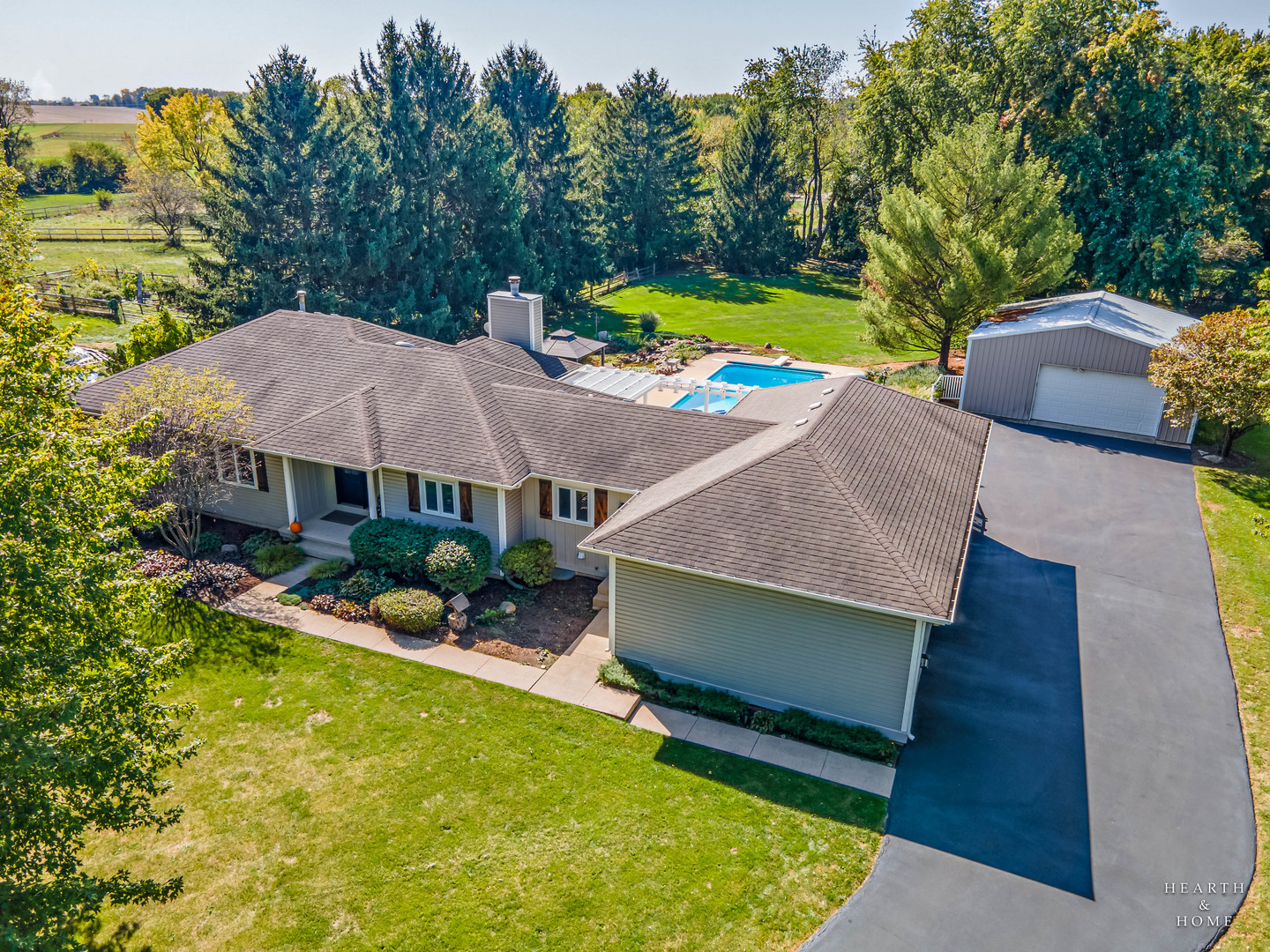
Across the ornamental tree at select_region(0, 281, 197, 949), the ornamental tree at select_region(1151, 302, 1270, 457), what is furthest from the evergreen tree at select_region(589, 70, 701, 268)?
the ornamental tree at select_region(0, 281, 197, 949)

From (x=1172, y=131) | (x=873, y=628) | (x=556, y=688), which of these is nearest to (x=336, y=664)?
(x=556, y=688)

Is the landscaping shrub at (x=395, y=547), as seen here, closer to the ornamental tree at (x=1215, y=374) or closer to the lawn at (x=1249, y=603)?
the lawn at (x=1249, y=603)

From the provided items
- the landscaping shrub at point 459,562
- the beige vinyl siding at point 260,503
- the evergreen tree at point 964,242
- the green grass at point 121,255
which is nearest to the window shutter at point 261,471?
the beige vinyl siding at point 260,503

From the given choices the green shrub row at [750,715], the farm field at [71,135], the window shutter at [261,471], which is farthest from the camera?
the farm field at [71,135]

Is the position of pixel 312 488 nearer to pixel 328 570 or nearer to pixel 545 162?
pixel 328 570

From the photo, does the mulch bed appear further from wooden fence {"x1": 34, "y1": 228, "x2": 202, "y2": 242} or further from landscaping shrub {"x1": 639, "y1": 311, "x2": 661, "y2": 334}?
wooden fence {"x1": 34, "y1": 228, "x2": 202, "y2": 242}

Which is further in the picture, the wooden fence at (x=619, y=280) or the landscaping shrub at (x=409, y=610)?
the wooden fence at (x=619, y=280)
